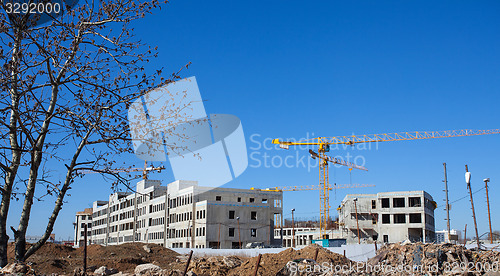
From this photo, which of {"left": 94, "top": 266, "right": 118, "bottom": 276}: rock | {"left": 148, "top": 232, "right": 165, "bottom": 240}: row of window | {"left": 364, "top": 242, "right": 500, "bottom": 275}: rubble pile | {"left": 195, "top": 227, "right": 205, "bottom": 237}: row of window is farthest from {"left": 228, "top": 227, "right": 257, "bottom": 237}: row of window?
{"left": 364, "top": 242, "right": 500, "bottom": 275}: rubble pile

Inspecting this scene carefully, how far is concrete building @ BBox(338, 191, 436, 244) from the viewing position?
251 feet

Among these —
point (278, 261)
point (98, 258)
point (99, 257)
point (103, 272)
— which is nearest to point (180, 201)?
point (99, 257)

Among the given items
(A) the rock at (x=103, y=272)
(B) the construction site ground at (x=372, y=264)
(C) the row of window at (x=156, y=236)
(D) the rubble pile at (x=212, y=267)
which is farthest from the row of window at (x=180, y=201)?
(D) the rubble pile at (x=212, y=267)

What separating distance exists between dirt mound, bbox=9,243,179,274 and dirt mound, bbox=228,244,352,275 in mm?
9741

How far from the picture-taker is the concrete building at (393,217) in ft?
251

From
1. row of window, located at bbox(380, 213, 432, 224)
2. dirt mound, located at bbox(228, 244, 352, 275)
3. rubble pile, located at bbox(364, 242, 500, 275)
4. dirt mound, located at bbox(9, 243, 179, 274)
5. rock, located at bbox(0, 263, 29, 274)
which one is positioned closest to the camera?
rock, located at bbox(0, 263, 29, 274)

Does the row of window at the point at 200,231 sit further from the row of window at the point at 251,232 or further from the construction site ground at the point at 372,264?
the construction site ground at the point at 372,264

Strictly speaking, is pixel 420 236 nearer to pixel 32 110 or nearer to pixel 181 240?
pixel 181 240

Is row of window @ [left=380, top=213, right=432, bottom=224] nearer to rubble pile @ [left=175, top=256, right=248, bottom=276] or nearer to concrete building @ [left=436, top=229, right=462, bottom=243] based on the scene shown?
concrete building @ [left=436, top=229, right=462, bottom=243]

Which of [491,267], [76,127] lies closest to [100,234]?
[491,267]

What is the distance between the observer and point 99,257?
1510 inches

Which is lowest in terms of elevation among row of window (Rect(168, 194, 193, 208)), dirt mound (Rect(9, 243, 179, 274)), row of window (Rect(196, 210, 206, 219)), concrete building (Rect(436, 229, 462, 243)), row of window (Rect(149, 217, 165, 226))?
concrete building (Rect(436, 229, 462, 243))

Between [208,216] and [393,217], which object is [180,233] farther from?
[393,217]

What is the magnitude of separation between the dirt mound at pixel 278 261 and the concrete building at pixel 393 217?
161 feet
